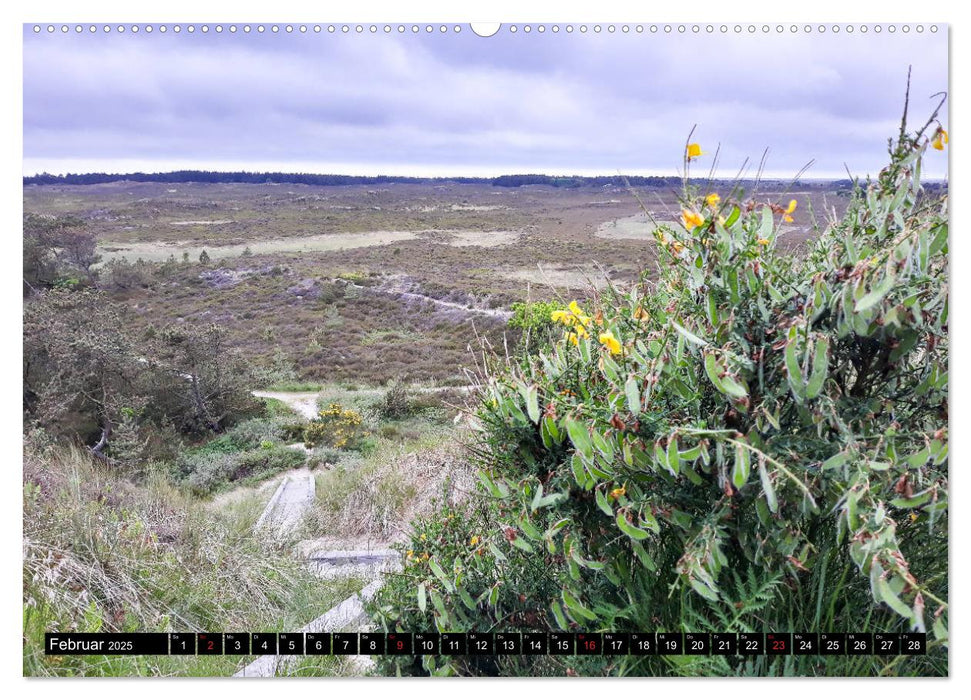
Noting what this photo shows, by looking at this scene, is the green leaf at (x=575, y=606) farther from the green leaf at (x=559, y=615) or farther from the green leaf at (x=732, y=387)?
the green leaf at (x=732, y=387)

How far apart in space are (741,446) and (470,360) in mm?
2506

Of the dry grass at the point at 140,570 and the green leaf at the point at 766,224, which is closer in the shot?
the green leaf at the point at 766,224

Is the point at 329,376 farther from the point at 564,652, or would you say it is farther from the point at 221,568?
the point at 564,652

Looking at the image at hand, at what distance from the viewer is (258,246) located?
3.54 metres

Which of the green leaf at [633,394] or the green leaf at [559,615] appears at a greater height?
the green leaf at [633,394]

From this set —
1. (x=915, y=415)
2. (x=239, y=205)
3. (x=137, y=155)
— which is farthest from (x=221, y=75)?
(x=915, y=415)

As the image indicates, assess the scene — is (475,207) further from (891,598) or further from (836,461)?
(891,598)

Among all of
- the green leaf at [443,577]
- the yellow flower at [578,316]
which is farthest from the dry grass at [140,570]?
the yellow flower at [578,316]

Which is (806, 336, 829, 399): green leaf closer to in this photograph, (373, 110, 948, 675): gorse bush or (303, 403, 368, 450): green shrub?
(373, 110, 948, 675): gorse bush

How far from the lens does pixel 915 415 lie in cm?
174

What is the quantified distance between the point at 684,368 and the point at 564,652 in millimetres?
955

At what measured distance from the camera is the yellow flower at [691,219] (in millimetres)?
1520

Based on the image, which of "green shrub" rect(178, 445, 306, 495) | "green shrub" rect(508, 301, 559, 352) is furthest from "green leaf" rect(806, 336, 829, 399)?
"green shrub" rect(178, 445, 306, 495)

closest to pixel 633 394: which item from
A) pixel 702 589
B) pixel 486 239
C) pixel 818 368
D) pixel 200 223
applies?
pixel 818 368
